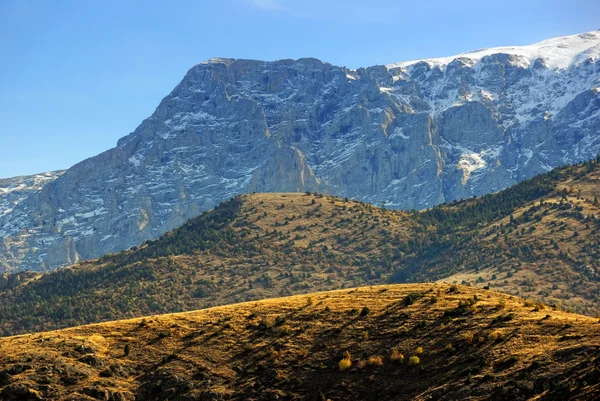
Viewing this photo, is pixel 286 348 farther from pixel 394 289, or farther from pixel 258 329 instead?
pixel 394 289

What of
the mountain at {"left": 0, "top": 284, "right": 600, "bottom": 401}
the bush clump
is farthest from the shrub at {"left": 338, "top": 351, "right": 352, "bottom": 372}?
the bush clump

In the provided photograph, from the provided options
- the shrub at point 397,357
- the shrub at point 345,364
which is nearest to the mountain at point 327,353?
the shrub at point 345,364

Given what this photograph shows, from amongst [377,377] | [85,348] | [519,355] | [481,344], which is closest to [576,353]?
[519,355]

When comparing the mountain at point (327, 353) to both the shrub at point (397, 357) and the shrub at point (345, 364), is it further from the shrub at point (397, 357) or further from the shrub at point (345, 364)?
the shrub at point (397, 357)

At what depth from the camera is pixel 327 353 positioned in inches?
3467

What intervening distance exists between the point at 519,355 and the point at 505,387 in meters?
7.13

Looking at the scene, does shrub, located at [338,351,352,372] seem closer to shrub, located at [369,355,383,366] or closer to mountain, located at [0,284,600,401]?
mountain, located at [0,284,600,401]

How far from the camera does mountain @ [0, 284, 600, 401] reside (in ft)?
244

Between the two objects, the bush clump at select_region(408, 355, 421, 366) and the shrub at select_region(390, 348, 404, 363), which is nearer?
the bush clump at select_region(408, 355, 421, 366)

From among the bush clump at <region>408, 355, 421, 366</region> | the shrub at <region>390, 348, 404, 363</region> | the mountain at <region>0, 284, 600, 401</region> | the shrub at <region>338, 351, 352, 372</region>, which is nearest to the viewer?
the mountain at <region>0, 284, 600, 401</region>

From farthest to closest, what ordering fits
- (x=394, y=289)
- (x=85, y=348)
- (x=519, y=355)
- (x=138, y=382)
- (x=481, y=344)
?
(x=394, y=289)
(x=85, y=348)
(x=138, y=382)
(x=481, y=344)
(x=519, y=355)

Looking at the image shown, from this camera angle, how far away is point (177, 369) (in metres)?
89.0

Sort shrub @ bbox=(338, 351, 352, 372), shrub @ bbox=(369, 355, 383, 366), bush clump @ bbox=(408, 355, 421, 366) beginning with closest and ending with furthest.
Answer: bush clump @ bbox=(408, 355, 421, 366)
shrub @ bbox=(369, 355, 383, 366)
shrub @ bbox=(338, 351, 352, 372)

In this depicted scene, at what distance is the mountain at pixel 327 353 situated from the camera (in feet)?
244
